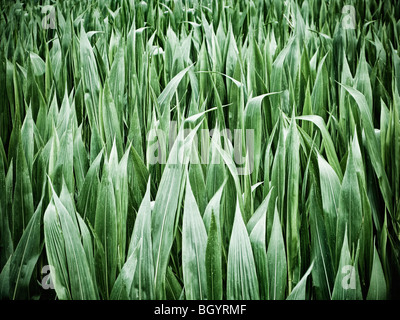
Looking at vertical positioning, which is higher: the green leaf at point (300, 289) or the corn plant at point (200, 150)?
the corn plant at point (200, 150)

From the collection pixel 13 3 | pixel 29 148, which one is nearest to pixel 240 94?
pixel 29 148

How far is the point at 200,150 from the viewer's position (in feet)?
1.52

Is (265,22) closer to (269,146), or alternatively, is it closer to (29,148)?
(269,146)

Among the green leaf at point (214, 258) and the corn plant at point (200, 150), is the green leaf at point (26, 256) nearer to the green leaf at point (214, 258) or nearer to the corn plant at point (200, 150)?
the corn plant at point (200, 150)

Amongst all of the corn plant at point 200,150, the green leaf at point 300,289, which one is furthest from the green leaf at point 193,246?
the green leaf at point 300,289

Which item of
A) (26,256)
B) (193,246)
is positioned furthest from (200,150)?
(26,256)

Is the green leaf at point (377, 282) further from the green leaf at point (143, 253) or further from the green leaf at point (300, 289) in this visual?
the green leaf at point (143, 253)

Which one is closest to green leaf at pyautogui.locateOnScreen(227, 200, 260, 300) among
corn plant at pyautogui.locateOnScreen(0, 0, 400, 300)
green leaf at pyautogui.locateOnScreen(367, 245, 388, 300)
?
corn plant at pyautogui.locateOnScreen(0, 0, 400, 300)

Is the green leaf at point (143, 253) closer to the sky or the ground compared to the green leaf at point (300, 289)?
closer to the sky

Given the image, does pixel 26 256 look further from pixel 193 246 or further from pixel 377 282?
pixel 377 282

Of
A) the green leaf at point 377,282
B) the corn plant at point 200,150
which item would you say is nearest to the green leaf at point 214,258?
the corn plant at point 200,150

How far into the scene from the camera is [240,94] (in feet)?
1.62

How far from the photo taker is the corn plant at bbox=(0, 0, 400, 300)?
1.40ft

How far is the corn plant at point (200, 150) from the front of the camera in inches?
16.7
